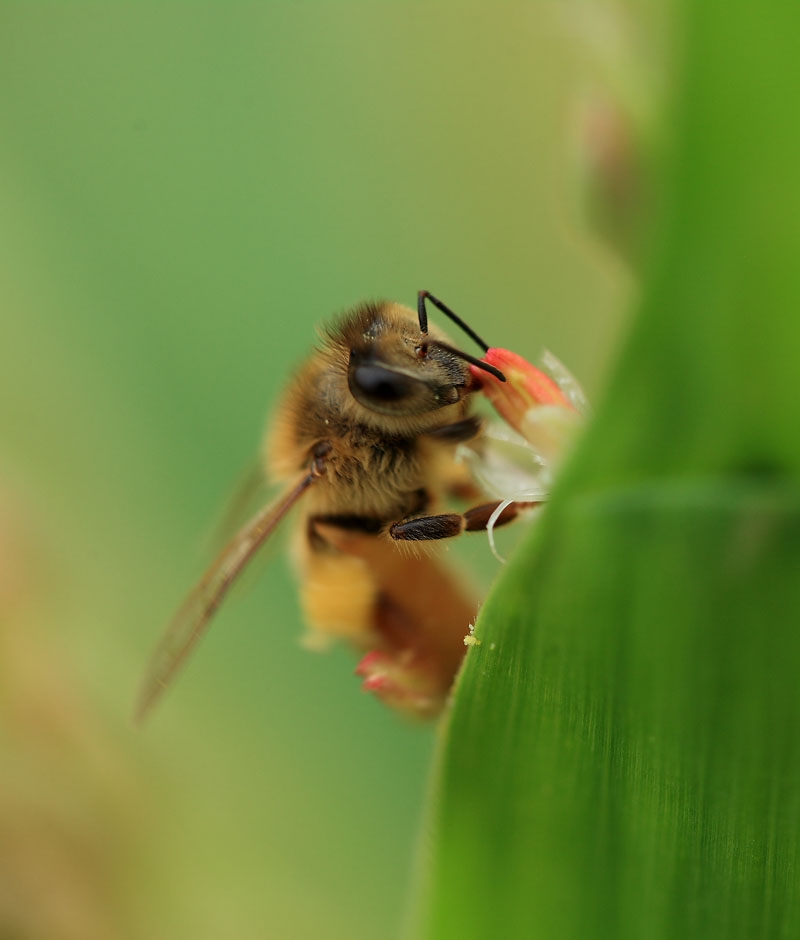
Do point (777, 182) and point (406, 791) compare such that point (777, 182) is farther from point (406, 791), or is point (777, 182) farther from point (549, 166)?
point (549, 166)

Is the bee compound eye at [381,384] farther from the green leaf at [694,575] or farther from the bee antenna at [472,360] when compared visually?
the green leaf at [694,575]

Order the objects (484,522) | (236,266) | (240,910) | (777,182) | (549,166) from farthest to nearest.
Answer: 1. (549,166)
2. (236,266)
3. (240,910)
4. (484,522)
5. (777,182)

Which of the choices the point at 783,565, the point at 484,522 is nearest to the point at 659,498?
the point at 783,565

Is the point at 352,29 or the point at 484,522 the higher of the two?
the point at 352,29

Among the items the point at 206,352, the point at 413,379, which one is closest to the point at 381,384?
the point at 413,379

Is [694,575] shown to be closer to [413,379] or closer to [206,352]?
[413,379]

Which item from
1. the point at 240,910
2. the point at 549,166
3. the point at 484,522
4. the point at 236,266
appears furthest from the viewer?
the point at 549,166

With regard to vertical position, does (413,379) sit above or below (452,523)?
above
